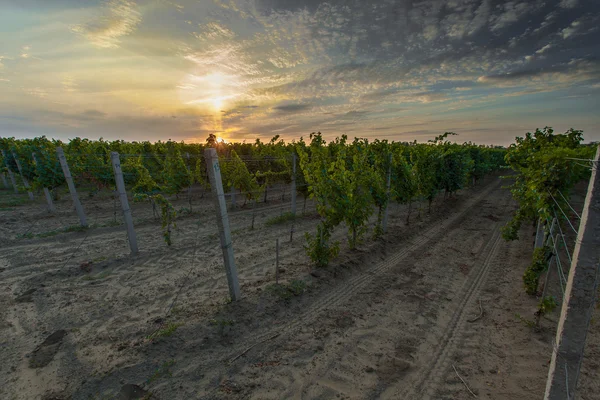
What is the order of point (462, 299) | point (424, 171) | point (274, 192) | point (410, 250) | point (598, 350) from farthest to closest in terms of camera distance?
point (274, 192)
point (424, 171)
point (410, 250)
point (462, 299)
point (598, 350)

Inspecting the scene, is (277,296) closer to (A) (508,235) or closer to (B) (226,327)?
(B) (226,327)

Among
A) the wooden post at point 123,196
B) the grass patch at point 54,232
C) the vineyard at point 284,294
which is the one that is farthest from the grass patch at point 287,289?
the grass patch at point 54,232

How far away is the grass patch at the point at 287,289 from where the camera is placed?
5758 mm

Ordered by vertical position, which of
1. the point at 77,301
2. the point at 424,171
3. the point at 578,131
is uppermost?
the point at 578,131

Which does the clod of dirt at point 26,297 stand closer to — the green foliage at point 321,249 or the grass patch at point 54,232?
the grass patch at point 54,232

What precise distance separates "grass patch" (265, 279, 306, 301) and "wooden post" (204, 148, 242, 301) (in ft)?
2.54

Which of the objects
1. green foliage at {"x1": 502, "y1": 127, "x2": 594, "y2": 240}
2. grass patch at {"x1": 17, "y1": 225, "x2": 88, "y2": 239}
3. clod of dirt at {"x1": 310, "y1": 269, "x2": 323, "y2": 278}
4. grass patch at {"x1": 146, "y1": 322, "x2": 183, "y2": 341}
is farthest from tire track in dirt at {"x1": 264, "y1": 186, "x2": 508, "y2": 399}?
grass patch at {"x1": 17, "y1": 225, "x2": 88, "y2": 239}

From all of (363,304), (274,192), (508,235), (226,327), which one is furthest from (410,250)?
(274,192)

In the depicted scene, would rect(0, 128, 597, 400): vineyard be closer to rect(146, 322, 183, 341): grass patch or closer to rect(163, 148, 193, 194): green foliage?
rect(146, 322, 183, 341): grass patch

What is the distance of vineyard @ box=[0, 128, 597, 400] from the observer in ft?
12.5

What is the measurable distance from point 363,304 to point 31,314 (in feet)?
22.4

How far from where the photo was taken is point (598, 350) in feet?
14.7

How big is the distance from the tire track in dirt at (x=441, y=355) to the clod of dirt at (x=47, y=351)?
17.4 feet

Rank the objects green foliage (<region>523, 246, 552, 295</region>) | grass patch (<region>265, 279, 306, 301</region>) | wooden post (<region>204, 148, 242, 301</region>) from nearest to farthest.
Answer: wooden post (<region>204, 148, 242, 301</region>) < green foliage (<region>523, 246, 552, 295</region>) < grass patch (<region>265, 279, 306, 301</region>)
